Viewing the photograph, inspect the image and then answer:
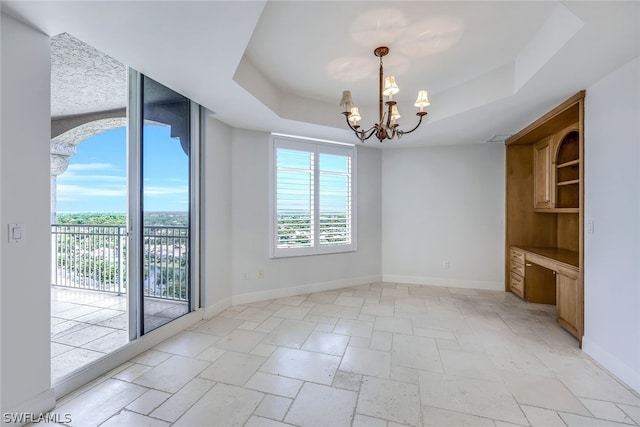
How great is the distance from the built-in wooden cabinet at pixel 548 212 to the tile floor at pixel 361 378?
0.55 meters

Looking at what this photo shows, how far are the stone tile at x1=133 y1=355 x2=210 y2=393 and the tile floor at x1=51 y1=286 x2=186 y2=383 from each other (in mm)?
507

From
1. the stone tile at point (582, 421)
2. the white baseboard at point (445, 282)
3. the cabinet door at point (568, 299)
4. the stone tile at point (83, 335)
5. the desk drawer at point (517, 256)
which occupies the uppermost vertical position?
the desk drawer at point (517, 256)

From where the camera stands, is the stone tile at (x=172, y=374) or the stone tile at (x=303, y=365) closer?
the stone tile at (x=172, y=374)

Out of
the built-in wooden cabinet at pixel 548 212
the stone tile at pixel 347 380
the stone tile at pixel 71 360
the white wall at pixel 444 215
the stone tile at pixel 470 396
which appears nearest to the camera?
the stone tile at pixel 470 396

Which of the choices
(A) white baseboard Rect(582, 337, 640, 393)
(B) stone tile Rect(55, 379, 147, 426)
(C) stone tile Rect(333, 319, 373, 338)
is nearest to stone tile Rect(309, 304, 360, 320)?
(C) stone tile Rect(333, 319, 373, 338)

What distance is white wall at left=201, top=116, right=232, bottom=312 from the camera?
11.1 feet

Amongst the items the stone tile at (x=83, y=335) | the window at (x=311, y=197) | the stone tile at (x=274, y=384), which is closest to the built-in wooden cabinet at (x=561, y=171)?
the window at (x=311, y=197)

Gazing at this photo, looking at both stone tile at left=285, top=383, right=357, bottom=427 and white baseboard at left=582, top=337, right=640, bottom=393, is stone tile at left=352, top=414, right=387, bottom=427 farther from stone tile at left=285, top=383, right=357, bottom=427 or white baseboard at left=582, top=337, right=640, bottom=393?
white baseboard at left=582, top=337, right=640, bottom=393

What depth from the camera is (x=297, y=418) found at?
176 centimetres

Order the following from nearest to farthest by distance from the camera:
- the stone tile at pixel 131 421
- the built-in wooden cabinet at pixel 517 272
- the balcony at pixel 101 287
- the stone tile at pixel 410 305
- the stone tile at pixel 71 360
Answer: the stone tile at pixel 131 421 → the stone tile at pixel 71 360 → the balcony at pixel 101 287 → the stone tile at pixel 410 305 → the built-in wooden cabinet at pixel 517 272

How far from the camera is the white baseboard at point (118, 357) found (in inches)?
77.4

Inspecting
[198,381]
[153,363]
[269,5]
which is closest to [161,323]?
[153,363]

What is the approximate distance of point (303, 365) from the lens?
2375 mm

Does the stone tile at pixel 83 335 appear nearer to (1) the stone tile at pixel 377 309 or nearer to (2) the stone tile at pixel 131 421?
(2) the stone tile at pixel 131 421
